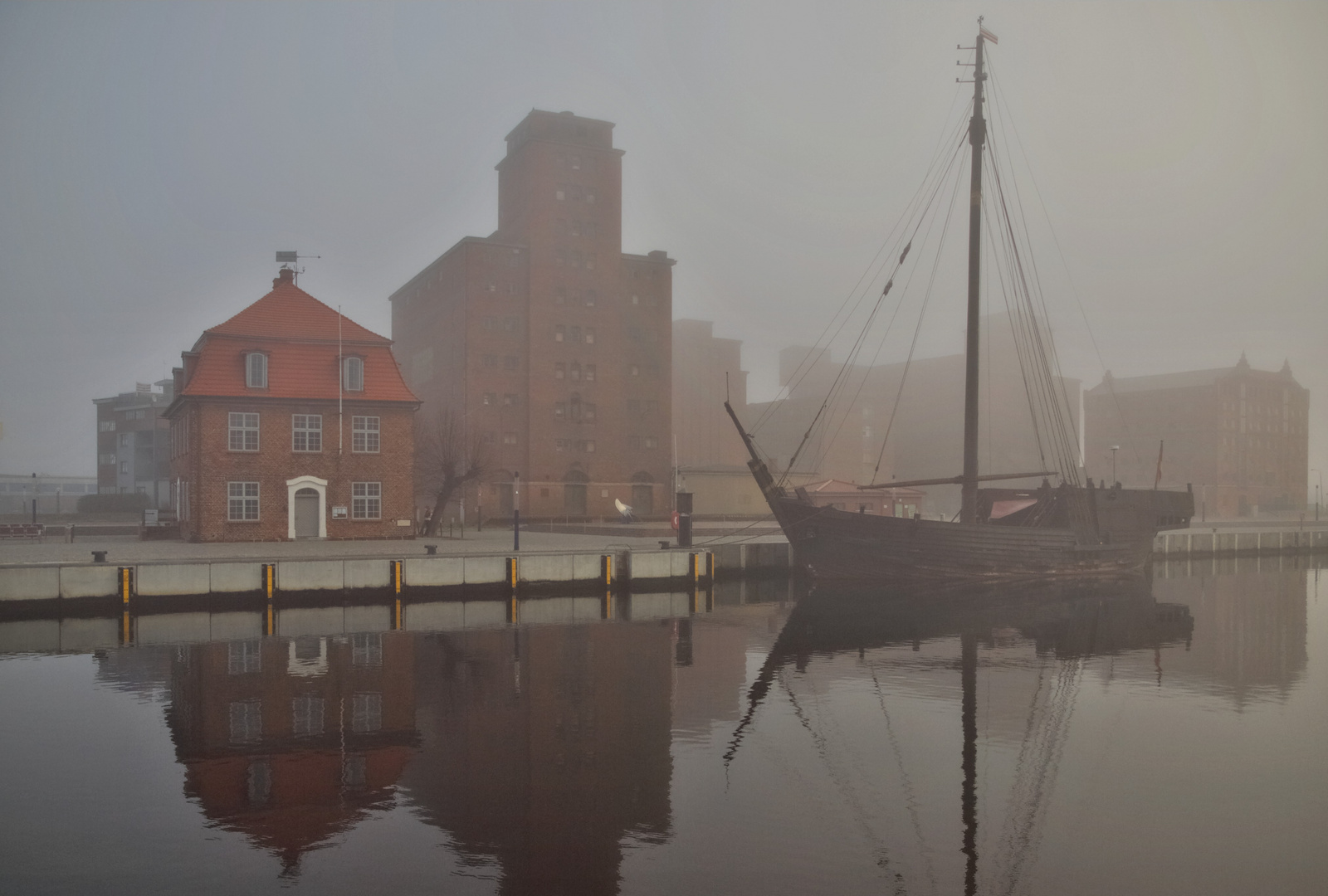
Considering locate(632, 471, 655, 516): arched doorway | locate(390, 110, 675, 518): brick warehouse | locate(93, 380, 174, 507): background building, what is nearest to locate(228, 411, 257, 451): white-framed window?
locate(390, 110, 675, 518): brick warehouse

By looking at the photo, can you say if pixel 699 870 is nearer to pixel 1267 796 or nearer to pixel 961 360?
pixel 1267 796

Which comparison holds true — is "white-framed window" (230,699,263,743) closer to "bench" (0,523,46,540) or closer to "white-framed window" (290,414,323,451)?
"white-framed window" (290,414,323,451)

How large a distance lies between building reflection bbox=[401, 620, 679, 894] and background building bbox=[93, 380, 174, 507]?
93.5 m

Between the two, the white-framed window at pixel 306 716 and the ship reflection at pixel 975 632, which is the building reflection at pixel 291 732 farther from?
the ship reflection at pixel 975 632

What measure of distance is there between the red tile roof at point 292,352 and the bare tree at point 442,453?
10.4 meters

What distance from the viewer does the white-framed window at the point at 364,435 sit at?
1729 inches

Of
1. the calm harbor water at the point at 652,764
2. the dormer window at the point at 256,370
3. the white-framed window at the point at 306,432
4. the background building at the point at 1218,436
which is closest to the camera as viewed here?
the calm harbor water at the point at 652,764

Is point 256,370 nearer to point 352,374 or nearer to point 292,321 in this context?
point 292,321

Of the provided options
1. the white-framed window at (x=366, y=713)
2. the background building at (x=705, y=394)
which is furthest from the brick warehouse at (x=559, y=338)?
the white-framed window at (x=366, y=713)

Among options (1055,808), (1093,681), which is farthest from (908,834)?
(1093,681)

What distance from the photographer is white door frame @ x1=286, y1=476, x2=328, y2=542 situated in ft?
139

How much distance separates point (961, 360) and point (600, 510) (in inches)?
2361

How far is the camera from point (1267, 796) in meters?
13.3

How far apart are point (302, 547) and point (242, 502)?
4.33m
